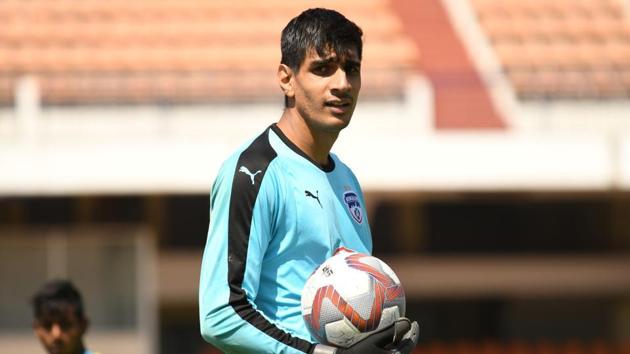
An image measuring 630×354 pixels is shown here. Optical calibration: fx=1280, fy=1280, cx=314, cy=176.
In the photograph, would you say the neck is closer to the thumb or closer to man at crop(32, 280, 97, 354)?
the thumb

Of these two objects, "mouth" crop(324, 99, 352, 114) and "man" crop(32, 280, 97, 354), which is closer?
"mouth" crop(324, 99, 352, 114)

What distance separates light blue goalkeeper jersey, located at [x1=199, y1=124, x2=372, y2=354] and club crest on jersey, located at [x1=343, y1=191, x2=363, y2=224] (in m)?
0.07

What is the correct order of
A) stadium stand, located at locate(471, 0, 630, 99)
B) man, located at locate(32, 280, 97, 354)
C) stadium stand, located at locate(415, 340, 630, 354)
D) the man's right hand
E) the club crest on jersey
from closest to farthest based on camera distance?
the man's right hand → the club crest on jersey → man, located at locate(32, 280, 97, 354) → stadium stand, located at locate(415, 340, 630, 354) → stadium stand, located at locate(471, 0, 630, 99)

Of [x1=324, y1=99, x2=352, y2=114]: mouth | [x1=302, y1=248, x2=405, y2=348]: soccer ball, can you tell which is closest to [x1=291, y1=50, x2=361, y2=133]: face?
[x1=324, y1=99, x2=352, y2=114]: mouth

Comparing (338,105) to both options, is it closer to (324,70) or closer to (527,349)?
(324,70)

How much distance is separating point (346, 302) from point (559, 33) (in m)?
14.1

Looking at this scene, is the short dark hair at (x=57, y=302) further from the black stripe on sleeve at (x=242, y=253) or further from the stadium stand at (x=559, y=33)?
the stadium stand at (x=559, y=33)

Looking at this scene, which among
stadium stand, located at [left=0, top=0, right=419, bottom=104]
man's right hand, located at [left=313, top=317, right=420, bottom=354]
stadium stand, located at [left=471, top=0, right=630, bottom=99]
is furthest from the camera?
stadium stand, located at [left=471, top=0, right=630, bottom=99]

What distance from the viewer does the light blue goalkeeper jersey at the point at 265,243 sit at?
9.98 ft

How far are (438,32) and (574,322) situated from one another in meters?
4.46

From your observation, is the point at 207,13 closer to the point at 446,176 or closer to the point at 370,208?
the point at 370,208

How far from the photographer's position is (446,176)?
1367cm

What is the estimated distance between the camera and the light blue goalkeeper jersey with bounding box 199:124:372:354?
3.04m

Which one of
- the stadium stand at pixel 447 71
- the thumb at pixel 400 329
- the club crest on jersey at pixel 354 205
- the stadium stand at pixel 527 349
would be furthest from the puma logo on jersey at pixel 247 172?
the stadium stand at pixel 527 349
